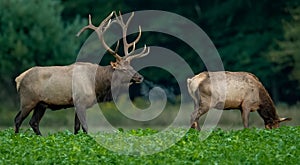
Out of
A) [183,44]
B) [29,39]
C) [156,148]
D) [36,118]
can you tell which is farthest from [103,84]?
[183,44]

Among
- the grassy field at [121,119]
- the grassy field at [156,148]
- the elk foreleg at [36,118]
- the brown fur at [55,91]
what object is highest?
the brown fur at [55,91]

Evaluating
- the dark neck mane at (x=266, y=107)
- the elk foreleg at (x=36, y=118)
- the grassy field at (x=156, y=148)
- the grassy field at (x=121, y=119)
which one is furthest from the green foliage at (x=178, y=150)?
the grassy field at (x=121, y=119)

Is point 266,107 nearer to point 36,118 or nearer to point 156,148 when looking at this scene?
point 36,118

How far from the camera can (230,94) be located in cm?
2033

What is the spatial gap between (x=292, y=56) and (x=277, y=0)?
519 centimetres

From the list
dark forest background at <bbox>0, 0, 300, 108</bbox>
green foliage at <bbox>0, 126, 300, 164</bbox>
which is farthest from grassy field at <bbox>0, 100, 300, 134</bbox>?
green foliage at <bbox>0, 126, 300, 164</bbox>

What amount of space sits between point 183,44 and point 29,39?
11135 millimetres

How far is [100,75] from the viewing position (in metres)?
20.5

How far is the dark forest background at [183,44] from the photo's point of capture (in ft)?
131

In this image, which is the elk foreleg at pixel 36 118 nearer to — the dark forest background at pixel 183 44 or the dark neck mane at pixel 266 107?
the dark neck mane at pixel 266 107

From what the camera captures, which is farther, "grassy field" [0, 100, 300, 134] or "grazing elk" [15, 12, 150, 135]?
"grassy field" [0, 100, 300, 134]

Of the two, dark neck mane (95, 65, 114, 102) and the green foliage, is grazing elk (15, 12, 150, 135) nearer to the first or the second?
dark neck mane (95, 65, 114, 102)

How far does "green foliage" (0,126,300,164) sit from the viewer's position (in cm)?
1390

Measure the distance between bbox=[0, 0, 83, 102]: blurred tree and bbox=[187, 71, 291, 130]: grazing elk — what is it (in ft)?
63.7
